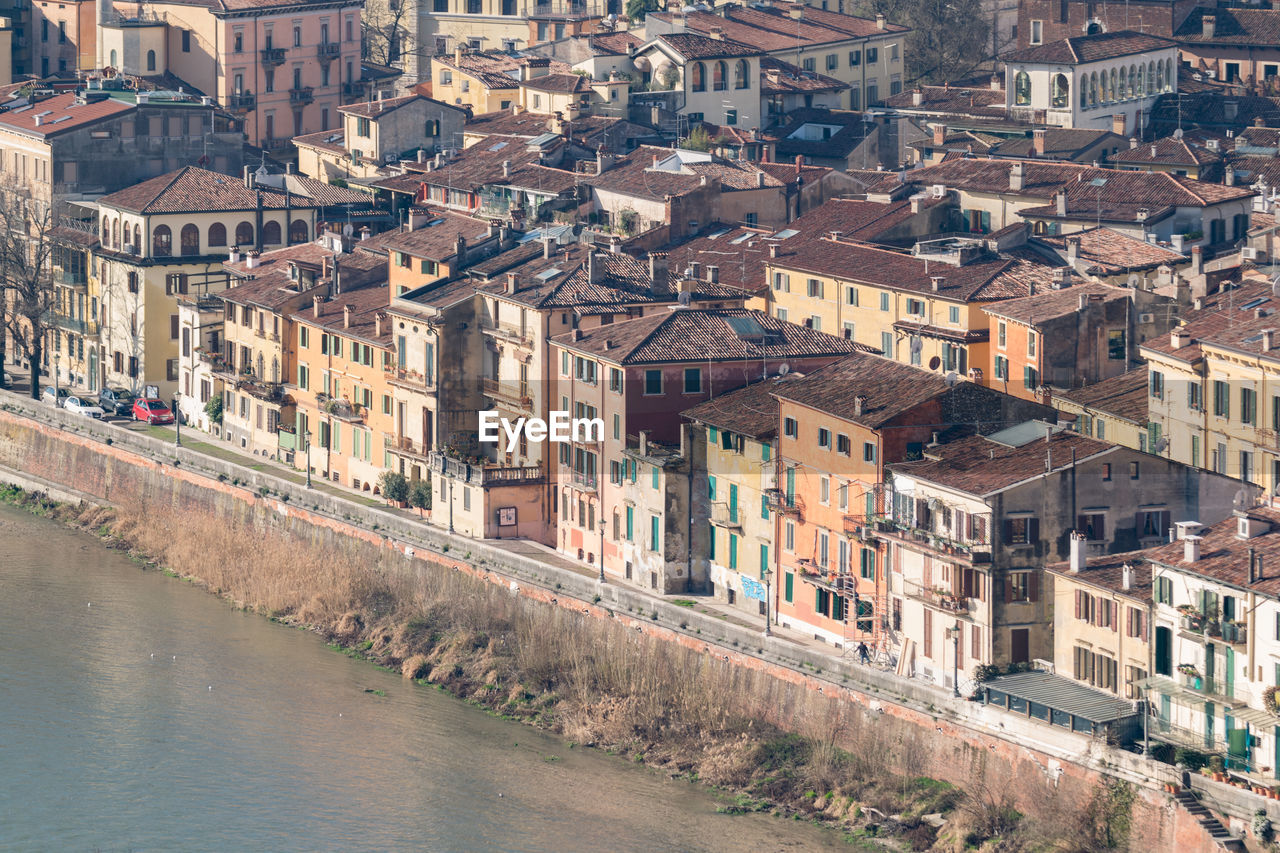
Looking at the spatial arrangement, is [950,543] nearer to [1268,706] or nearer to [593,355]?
[1268,706]

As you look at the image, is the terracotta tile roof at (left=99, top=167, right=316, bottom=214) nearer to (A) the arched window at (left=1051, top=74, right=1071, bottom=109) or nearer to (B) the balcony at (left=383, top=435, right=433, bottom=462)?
(B) the balcony at (left=383, top=435, right=433, bottom=462)

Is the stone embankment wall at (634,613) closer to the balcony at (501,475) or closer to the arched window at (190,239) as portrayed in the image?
the balcony at (501,475)

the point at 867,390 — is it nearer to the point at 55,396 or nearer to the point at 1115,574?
the point at 1115,574

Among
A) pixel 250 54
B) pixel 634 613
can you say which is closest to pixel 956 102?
pixel 250 54

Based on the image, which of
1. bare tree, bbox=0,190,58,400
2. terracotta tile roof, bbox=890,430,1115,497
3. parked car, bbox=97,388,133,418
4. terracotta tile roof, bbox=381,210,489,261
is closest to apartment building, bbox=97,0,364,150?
bare tree, bbox=0,190,58,400

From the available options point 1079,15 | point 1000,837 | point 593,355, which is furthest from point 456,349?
point 1079,15

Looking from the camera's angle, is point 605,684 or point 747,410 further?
point 747,410

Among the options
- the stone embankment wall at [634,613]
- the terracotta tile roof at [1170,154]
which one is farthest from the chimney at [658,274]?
the terracotta tile roof at [1170,154]
